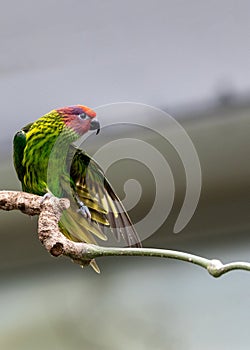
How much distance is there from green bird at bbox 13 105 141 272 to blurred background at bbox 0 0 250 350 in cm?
49

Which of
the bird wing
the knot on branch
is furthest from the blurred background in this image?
the knot on branch

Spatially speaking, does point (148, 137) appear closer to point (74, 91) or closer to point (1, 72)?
point (74, 91)

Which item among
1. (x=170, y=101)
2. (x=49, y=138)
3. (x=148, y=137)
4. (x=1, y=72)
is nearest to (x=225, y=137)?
(x=170, y=101)

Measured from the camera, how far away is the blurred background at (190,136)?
3.19 ft

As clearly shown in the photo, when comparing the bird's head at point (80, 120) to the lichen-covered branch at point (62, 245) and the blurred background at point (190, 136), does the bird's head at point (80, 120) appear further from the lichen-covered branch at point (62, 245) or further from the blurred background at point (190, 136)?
the blurred background at point (190, 136)

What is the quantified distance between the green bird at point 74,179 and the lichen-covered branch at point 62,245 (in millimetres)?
12

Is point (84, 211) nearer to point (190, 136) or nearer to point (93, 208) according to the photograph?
point (93, 208)

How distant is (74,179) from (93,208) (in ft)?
0.06

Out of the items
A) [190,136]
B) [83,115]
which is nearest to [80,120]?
[83,115]

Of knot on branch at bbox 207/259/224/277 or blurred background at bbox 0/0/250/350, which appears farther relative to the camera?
blurred background at bbox 0/0/250/350

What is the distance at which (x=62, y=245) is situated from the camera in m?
0.22

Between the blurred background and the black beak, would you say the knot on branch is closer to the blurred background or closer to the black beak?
the black beak

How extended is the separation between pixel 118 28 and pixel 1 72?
21 cm

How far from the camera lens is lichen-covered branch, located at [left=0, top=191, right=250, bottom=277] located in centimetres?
21
